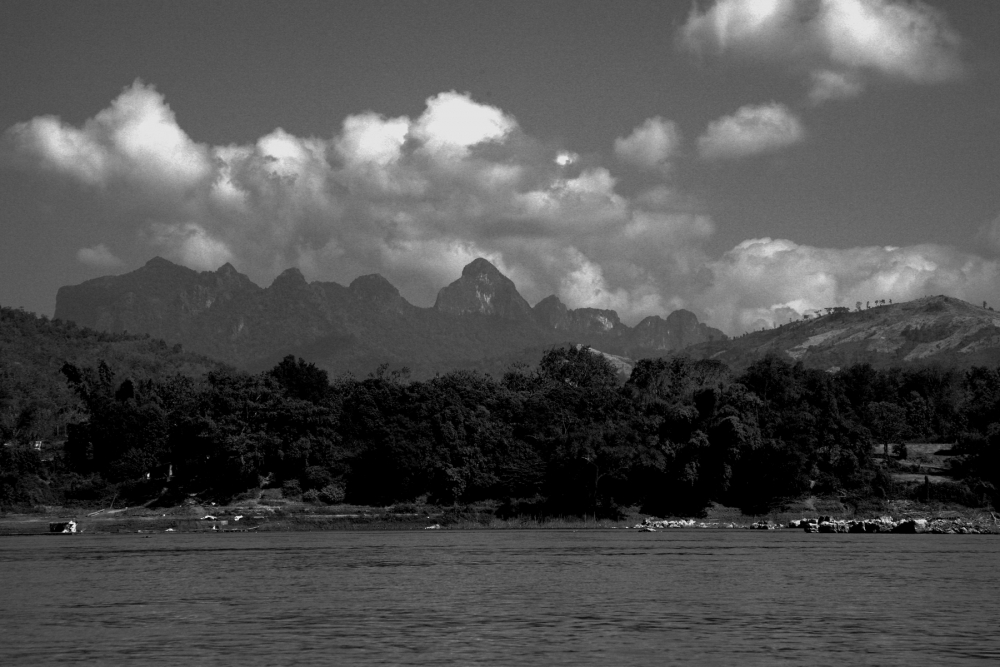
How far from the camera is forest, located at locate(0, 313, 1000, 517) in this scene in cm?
12369

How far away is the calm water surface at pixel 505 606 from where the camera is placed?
32.2 metres

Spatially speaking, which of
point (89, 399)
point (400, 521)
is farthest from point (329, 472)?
point (89, 399)

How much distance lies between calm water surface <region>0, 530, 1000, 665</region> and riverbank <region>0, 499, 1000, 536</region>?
38.9 m

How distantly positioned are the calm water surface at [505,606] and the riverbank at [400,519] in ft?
127

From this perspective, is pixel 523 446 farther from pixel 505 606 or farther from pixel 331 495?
pixel 505 606

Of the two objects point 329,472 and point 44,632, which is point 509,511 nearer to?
point 329,472

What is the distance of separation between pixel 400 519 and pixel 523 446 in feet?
61.4

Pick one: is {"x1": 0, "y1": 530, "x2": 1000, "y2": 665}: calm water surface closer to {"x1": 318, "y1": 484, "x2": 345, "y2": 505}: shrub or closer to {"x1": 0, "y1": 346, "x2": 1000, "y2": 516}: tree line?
{"x1": 0, "y1": 346, "x2": 1000, "y2": 516}: tree line

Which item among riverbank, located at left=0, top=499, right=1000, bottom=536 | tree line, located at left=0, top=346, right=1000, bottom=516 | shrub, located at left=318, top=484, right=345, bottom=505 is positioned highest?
tree line, located at left=0, top=346, right=1000, bottom=516

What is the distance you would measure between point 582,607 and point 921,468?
352ft

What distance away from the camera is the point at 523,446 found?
449 ft

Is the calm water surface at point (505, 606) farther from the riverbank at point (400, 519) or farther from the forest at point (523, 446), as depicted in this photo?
the forest at point (523, 446)

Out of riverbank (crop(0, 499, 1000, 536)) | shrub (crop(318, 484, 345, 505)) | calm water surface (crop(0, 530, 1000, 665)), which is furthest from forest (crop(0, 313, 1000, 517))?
calm water surface (crop(0, 530, 1000, 665))

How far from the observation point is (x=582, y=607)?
43.4m
